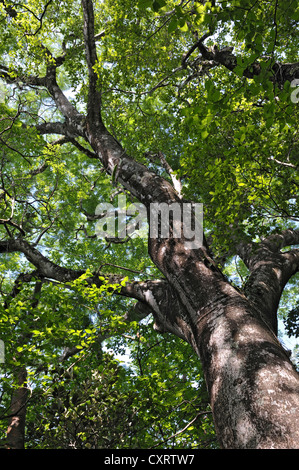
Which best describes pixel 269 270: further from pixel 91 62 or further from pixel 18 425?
pixel 18 425

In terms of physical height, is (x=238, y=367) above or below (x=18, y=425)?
above

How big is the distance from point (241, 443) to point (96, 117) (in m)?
5.72

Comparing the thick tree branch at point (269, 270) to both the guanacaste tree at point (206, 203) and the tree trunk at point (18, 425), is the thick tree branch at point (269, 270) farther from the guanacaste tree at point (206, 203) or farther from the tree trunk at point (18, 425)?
the tree trunk at point (18, 425)

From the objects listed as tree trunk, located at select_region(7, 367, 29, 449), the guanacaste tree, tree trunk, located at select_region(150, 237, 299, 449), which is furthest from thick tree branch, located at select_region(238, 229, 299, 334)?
tree trunk, located at select_region(7, 367, 29, 449)

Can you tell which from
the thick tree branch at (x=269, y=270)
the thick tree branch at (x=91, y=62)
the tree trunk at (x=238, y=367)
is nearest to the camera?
the tree trunk at (x=238, y=367)

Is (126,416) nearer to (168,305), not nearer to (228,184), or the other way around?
(168,305)

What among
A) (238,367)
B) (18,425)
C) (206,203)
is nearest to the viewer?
(238,367)

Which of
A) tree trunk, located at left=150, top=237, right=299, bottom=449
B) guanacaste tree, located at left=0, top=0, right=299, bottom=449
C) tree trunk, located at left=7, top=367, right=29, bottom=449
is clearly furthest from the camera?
tree trunk, located at left=7, top=367, right=29, bottom=449

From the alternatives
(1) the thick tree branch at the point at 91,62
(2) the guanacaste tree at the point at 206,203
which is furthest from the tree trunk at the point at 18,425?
(1) the thick tree branch at the point at 91,62

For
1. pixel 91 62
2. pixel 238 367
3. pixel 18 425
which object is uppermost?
pixel 91 62

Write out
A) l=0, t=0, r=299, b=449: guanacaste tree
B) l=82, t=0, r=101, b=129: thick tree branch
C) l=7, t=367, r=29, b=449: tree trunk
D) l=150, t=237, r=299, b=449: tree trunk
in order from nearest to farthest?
l=150, t=237, r=299, b=449: tree trunk < l=0, t=0, r=299, b=449: guanacaste tree < l=7, t=367, r=29, b=449: tree trunk < l=82, t=0, r=101, b=129: thick tree branch

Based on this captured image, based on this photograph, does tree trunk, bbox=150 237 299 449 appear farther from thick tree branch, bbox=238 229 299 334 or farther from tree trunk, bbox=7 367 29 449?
tree trunk, bbox=7 367 29 449

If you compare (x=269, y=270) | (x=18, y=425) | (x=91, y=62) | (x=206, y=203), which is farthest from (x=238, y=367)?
(x=91, y=62)

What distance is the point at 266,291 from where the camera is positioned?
438 cm
